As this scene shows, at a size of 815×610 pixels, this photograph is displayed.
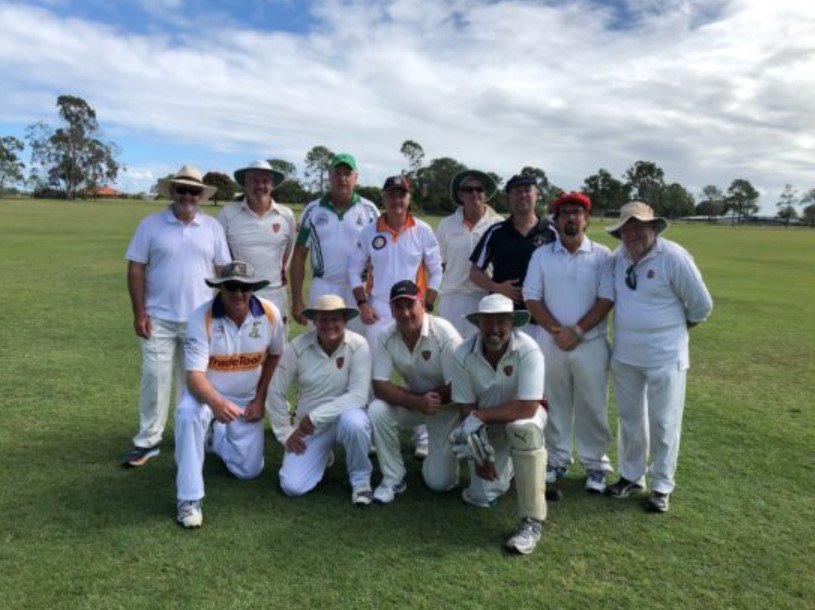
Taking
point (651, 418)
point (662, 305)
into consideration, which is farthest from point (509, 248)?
point (651, 418)

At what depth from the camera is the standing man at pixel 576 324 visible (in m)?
4.99

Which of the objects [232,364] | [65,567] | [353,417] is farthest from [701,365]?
[65,567]

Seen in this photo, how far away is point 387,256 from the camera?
18.9 feet

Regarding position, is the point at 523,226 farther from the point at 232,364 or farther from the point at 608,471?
the point at 232,364

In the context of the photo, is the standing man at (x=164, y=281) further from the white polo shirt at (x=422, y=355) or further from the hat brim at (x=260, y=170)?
the white polo shirt at (x=422, y=355)

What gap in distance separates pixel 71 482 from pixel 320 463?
6.12 feet

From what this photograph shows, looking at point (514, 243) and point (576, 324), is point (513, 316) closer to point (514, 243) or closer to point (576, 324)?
point (576, 324)

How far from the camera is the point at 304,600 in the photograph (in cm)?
353

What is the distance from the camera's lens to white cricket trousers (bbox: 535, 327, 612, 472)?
5.03 metres

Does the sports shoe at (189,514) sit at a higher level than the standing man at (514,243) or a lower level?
lower

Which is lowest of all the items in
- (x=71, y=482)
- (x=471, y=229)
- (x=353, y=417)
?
(x=71, y=482)

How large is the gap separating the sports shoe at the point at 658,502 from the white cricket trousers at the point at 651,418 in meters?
0.04

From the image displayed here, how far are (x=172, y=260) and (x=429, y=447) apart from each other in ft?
8.41

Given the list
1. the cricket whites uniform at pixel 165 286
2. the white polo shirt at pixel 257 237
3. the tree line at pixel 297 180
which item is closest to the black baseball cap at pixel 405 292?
the white polo shirt at pixel 257 237
